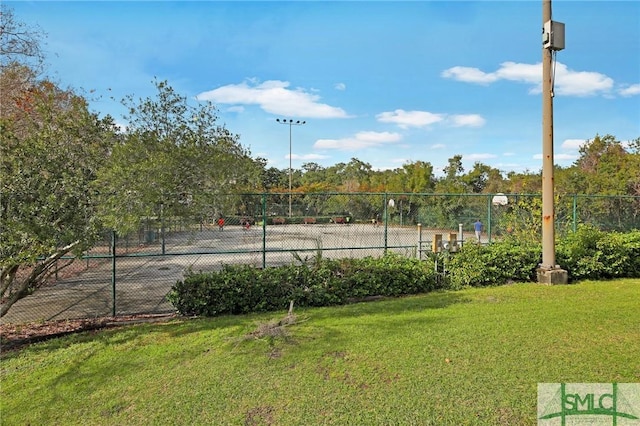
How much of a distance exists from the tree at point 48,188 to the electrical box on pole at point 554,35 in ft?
25.6

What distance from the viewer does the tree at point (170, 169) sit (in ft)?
14.5

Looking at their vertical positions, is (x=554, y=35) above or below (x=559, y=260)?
above

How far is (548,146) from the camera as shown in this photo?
7.71m

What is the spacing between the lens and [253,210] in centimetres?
739

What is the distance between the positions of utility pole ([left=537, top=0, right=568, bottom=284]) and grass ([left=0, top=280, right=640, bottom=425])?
225cm

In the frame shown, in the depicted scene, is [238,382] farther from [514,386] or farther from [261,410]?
[514,386]

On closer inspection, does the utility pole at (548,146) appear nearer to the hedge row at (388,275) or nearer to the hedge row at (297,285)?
the hedge row at (388,275)

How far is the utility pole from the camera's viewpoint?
7.55 meters

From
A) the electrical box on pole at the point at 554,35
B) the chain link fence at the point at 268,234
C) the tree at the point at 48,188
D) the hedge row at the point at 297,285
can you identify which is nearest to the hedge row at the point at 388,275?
the hedge row at the point at 297,285

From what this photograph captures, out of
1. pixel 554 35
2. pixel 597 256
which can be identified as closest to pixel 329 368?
pixel 597 256

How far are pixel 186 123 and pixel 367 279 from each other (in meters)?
3.76

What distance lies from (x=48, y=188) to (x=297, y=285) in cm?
352

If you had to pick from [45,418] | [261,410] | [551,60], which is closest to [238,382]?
[261,410]

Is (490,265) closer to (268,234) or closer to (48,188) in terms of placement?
(268,234)
